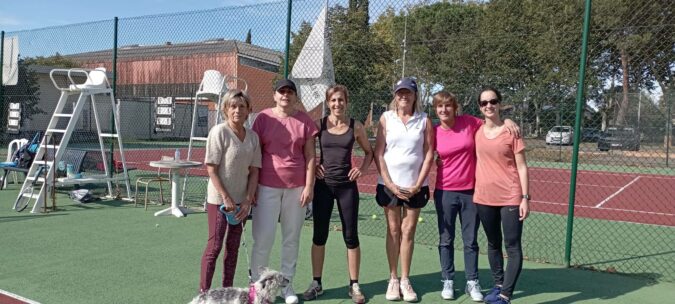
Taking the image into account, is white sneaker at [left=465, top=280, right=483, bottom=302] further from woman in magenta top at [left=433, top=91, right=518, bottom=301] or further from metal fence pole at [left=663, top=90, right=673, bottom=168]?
metal fence pole at [left=663, top=90, right=673, bottom=168]

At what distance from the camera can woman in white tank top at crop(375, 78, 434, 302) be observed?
13.7ft

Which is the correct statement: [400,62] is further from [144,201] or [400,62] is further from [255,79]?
[144,201]

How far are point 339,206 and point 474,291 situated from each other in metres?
1.36

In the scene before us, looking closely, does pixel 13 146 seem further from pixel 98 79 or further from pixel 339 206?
pixel 339 206

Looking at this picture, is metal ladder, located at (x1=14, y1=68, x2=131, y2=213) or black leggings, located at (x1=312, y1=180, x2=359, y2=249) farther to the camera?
metal ladder, located at (x1=14, y1=68, x2=131, y2=213)

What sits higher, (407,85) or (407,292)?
(407,85)

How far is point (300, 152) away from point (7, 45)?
951cm

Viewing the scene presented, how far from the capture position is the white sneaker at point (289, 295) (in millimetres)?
4195

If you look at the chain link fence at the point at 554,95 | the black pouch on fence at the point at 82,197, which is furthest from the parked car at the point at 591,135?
the black pouch on fence at the point at 82,197

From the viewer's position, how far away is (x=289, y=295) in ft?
13.9

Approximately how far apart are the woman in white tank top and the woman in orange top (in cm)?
43

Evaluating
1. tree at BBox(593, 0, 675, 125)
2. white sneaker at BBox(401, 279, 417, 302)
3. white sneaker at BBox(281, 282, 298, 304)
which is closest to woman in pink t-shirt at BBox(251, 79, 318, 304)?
white sneaker at BBox(281, 282, 298, 304)

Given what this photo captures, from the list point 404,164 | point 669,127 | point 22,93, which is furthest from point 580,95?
point 22,93

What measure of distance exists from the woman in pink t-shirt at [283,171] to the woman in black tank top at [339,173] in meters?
0.12
